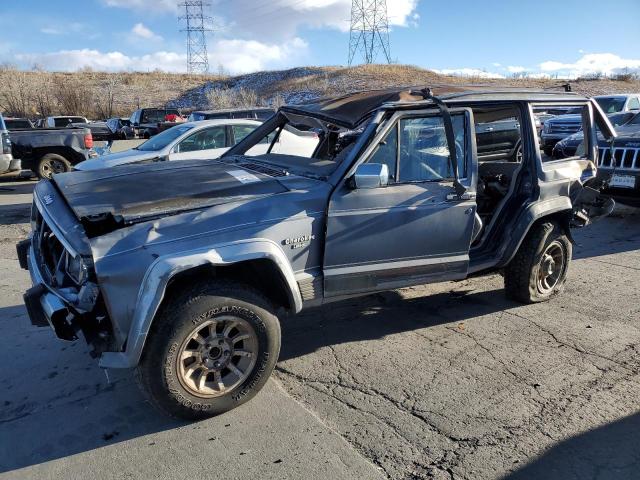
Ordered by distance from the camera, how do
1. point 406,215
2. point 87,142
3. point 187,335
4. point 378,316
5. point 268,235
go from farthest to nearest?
point 87,142 < point 378,316 < point 406,215 < point 268,235 < point 187,335

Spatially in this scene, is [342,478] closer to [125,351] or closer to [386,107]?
[125,351]

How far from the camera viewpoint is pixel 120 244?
Answer: 9.68ft

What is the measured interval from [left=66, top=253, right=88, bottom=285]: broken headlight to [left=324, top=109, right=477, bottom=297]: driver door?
4.99ft

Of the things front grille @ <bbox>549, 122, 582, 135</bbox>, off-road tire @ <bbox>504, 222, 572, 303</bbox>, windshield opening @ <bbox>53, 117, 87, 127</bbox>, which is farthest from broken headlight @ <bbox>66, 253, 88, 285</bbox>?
windshield opening @ <bbox>53, 117, 87, 127</bbox>

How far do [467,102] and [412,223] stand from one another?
115cm

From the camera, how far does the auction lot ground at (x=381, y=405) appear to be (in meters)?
2.87

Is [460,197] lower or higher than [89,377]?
higher

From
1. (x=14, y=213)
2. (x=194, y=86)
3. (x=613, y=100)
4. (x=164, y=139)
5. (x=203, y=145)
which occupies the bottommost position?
(x=14, y=213)

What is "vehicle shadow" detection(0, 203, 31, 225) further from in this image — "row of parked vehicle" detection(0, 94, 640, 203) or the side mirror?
the side mirror

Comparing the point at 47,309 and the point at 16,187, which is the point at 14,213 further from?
the point at 47,309

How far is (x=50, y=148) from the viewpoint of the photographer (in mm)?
12742

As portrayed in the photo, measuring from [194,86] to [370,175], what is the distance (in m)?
52.3

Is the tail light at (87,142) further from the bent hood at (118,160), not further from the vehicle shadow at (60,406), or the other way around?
the vehicle shadow at (60,406)

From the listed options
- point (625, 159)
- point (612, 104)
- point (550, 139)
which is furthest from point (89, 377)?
point (612, 104)
